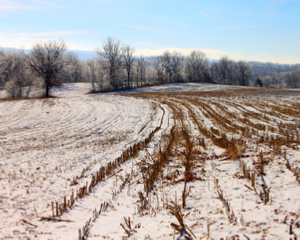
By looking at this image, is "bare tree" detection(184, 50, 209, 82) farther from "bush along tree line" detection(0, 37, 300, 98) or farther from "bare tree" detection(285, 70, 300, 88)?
"bare tree" detection(285, 70, 300, 88)

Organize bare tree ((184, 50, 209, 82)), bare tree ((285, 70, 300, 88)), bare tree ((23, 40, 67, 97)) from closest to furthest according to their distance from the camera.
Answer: bare tree ((23, 40, 67, 97)) → bare tree ((184, 50, 209, 82)) → bare tree ((285, 70, 300, 88))

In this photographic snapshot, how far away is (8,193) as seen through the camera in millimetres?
4965

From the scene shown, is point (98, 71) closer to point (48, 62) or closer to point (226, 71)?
point (48, 62)

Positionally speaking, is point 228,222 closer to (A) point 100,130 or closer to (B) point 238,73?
(A) point 100,130

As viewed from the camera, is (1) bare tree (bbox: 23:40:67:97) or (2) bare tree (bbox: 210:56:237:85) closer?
(1) bare tree (bbox: 23:40:67:97)

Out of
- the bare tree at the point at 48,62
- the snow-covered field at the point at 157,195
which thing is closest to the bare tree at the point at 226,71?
the bare tree at the point at 48,62

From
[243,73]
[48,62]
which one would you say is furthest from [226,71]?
[48,62]

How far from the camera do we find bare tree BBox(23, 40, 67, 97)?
121 feet

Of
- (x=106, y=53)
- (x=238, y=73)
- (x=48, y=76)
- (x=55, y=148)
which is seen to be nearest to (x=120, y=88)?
(x=106, y=53)

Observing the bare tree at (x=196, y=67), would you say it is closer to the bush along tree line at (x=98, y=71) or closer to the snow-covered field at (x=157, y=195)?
the bush along tree line at (x=98, y=71)

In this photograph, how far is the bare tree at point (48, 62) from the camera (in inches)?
1458

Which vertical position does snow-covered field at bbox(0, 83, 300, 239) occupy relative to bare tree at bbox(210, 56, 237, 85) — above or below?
below

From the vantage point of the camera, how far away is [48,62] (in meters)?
37.6

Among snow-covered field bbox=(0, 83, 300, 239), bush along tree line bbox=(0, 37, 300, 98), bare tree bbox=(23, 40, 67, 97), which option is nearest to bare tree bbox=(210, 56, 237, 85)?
bush along tree line bbox=(0, 37, 300, 98)
